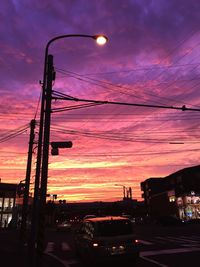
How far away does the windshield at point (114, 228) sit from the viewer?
12.2 meters

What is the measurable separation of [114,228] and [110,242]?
0.67 metres

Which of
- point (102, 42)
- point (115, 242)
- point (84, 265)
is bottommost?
point (84, 265)

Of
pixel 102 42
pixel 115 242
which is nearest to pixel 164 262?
pixel 115 242

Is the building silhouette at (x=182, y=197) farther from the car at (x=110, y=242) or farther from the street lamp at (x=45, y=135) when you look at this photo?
the street lamp at (x=45, y=135)

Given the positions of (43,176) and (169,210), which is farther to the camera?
(169,210)

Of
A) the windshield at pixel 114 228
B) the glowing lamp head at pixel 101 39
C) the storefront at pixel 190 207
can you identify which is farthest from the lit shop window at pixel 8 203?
the glowing lamp head at pixel 101 39

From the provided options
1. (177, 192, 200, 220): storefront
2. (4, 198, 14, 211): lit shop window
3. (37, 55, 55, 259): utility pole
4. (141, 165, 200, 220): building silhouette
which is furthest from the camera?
(4, 198, 14, 211): lit shop window

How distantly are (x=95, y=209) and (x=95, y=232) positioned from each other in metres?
153

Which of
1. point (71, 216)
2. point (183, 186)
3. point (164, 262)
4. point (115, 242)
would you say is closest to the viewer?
point (115, 242)

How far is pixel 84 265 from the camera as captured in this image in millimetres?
12883

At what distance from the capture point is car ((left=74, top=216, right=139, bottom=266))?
38.6ft

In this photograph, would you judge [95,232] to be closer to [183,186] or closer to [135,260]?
[135,260]

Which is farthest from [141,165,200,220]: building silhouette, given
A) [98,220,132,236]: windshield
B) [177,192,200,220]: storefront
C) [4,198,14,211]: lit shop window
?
[98,220,132,236]: windshield

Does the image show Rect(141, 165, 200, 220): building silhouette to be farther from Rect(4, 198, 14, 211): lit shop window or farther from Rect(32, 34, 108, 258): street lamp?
Rect(32, 34, 108, 258): street lamp
